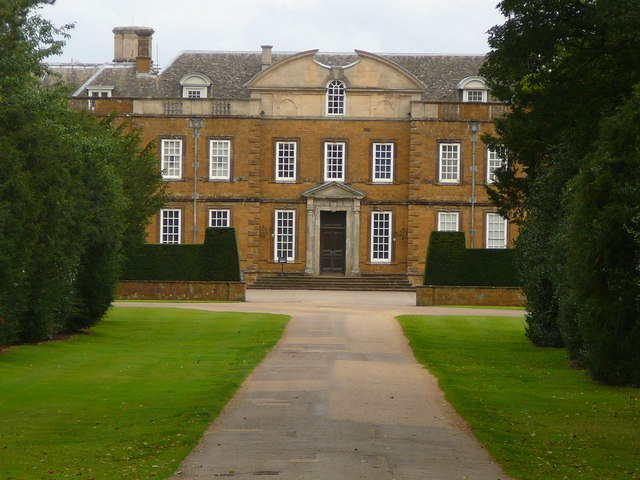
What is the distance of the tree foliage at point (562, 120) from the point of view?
60.5ft

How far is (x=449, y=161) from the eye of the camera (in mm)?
53125

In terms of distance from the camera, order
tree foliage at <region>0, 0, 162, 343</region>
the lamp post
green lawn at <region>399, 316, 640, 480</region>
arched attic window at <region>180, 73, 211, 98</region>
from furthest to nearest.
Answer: arched attic window at <region>180, 73, 211, 98</region>, the lamp post, tree foliage at <region>0, 0, 162, 343</region>, green lawn at <region>399, 316, 640, 480</region>

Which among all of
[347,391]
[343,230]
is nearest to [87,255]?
[347,391]

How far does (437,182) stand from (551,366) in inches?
1300

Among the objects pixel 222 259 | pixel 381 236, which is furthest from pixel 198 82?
pixel 222 259

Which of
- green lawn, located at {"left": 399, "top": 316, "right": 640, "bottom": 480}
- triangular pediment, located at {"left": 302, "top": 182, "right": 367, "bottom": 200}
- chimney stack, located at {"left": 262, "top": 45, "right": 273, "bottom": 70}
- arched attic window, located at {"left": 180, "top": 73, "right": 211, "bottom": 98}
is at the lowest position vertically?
green lawn, located at {"left": 399, "top": 316, "right": 640, "bottom": 480}

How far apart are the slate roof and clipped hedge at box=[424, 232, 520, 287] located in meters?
13.7

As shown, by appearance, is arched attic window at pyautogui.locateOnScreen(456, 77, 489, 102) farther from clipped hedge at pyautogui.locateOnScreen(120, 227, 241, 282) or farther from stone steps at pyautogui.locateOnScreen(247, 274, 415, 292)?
clipped hedge at pyautogui.locateOnScreen(120, 227, 241, 282)

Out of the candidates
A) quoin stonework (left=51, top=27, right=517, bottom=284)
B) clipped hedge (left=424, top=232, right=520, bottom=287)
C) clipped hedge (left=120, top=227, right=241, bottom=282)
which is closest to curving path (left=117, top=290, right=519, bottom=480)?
clipped hedge (left=424, top=232, right=520, bottom=287)

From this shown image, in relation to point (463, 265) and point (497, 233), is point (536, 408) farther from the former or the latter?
point (497, 233)

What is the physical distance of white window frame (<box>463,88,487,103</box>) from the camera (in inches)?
2124

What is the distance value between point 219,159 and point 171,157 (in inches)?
83.2

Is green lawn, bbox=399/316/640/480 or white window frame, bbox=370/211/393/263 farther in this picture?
white window frame, bbox=370/211/393/263

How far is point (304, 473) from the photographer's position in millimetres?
9727
